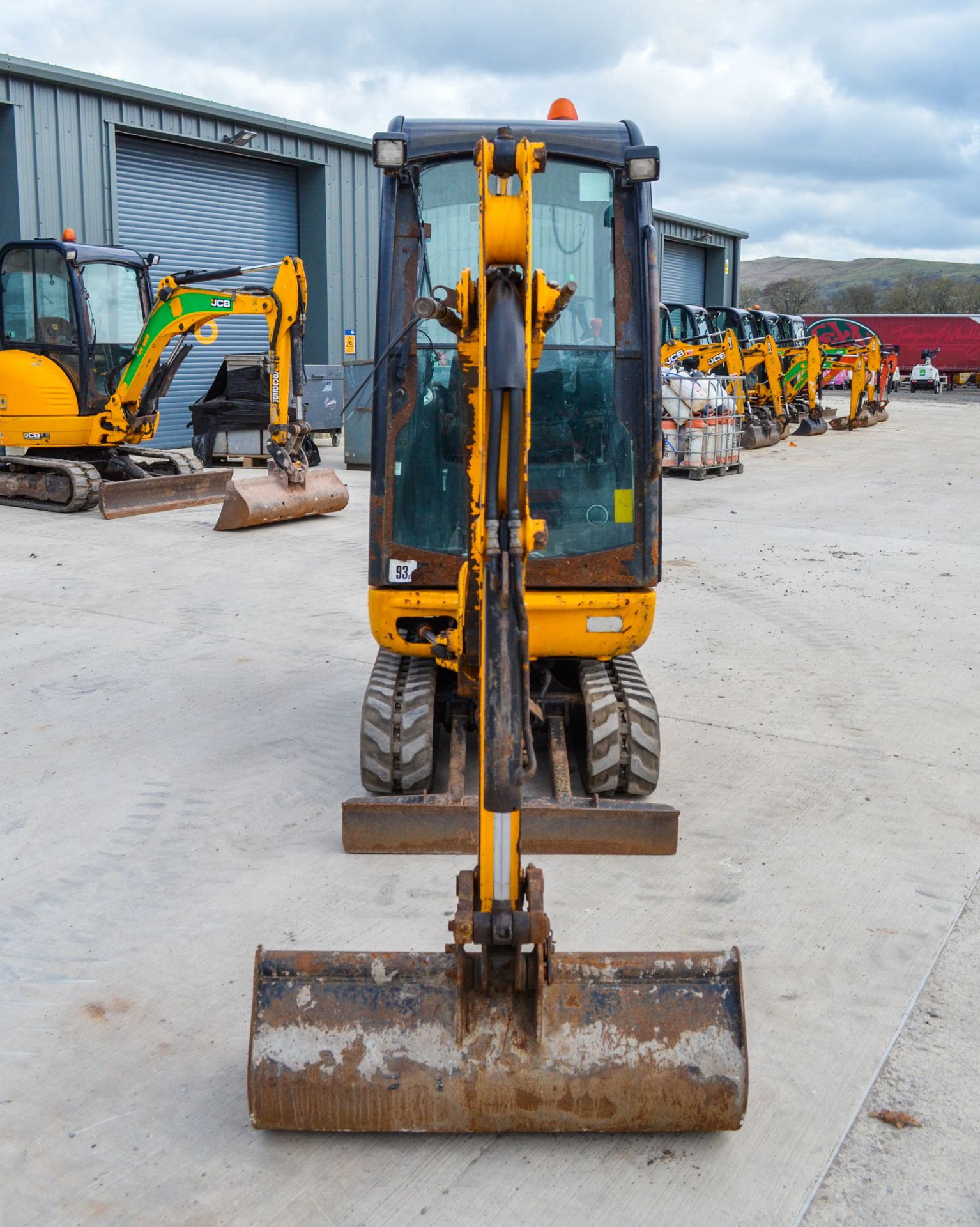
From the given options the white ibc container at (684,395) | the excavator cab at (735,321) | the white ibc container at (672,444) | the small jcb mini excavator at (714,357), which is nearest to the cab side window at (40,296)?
the white ibc container at (684,395)

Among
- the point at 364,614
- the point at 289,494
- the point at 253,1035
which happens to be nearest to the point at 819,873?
the point at 253,1035

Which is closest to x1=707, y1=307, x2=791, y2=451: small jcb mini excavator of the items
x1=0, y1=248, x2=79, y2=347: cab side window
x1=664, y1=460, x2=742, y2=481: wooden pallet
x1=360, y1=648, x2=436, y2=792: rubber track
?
x1=664, y1=460, x2=742, y2=481: wooden pallet

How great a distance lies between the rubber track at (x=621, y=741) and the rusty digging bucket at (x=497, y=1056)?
1883mm

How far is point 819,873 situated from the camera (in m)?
4.71

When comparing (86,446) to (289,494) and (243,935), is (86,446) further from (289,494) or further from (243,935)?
(243,935)

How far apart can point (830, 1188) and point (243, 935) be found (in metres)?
2.05

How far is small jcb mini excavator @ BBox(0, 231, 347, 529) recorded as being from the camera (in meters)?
12.9

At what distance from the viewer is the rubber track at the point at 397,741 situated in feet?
16.5

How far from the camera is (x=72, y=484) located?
1323cm

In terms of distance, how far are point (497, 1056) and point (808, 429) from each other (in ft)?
78.2

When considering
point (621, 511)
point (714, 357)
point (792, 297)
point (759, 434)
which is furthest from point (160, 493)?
point (792, 297)

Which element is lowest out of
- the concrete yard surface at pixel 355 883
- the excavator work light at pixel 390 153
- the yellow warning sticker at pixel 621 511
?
the concrete yard surface at pixel 355 883

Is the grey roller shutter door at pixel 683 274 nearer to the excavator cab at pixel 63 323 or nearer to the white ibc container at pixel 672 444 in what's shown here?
the white ibc container at pixel 672 444

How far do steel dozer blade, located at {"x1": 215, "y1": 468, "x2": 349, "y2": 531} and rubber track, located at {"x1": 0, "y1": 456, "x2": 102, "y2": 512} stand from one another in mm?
→ 1752
